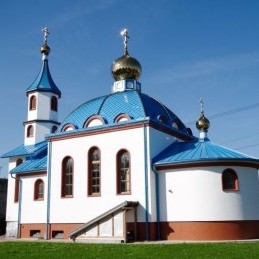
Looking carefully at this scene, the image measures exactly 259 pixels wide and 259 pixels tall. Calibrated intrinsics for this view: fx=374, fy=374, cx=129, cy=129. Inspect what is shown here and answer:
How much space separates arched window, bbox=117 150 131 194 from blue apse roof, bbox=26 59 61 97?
927cm

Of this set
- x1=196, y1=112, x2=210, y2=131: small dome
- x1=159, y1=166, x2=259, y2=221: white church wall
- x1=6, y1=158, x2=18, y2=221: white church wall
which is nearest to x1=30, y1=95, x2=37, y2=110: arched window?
x1=6, y1=158, x2=18, y2=221: white church wall

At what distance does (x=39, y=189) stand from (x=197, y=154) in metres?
8.67

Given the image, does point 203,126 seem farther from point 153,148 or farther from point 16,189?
point 16,189

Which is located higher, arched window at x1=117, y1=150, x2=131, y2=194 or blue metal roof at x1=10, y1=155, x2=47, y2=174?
blue metal roof at x1=10, y1=155, x2=47, y2=174

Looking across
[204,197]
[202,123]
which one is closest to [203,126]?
[202,123]

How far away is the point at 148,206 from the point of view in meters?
14.9

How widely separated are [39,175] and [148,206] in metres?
6.81

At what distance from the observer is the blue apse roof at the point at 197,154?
14688mm

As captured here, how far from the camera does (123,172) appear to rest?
1595 centimetres

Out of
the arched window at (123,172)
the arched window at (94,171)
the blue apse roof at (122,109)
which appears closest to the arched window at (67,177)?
the arched window at (94,171)

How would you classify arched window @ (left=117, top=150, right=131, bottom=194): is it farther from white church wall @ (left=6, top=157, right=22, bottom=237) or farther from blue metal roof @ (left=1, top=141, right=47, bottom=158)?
white church wall @ (left=6, top=157, right=22, bottom=237)

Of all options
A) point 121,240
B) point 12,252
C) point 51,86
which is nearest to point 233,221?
point 121,240

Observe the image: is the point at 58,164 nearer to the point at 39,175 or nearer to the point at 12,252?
the point at 39,175

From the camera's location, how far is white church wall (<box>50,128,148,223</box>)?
610 inches
